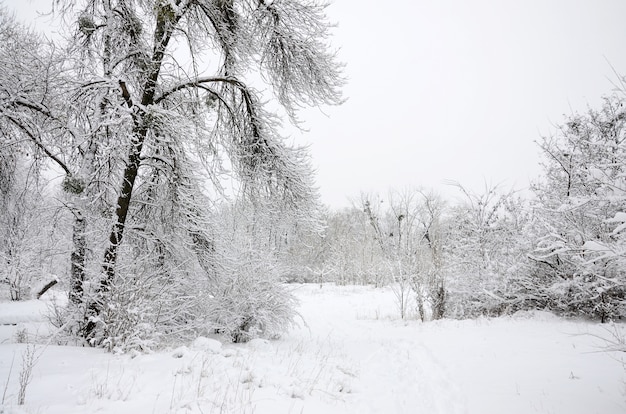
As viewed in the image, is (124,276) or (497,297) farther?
(497,297)

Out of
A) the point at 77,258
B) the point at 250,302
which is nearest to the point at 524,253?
the point at 250,302

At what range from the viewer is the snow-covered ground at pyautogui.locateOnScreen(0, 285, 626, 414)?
306 centimetres

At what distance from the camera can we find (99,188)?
17.9 ft

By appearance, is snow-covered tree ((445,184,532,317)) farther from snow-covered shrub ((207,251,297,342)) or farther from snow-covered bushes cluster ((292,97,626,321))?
snow-covered shrub ((207,251,297,342))

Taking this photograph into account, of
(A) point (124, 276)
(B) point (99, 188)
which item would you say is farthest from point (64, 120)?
(A) point (124, 276)

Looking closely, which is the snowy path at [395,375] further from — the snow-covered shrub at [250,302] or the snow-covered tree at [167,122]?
the snow-covered tree at [167,122]

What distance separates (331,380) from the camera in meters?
4.39

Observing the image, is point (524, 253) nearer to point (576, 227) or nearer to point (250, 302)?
point (576, 227)

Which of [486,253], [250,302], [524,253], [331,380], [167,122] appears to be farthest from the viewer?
[486,253]

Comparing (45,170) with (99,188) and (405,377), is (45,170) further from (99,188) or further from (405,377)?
(405,377)

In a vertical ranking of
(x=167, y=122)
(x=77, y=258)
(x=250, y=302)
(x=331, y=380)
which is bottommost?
(x=331, y=380)

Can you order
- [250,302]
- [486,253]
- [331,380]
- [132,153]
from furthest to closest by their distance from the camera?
[486,253] < [250,302] < [132,153] < [331,380]

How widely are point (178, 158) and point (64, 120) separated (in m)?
1.84

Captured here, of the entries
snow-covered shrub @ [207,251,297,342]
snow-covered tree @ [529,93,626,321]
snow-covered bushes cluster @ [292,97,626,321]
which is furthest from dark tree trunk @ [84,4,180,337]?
snow-covered bushes cluster @ [292,97,626,321]
